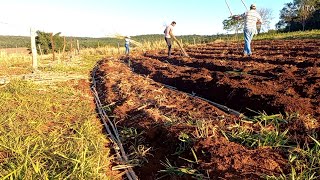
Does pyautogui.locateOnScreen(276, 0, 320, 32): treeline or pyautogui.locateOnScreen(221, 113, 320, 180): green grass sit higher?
pyautogui.locateOnScreen(276, 0, 320, 32): treeline

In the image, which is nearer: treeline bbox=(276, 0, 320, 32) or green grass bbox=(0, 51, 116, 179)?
green grass bbox=(0, 51, 116, 179)

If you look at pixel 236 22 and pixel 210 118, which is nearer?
pixel 210 118

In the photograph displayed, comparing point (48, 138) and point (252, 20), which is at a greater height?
point (252, 20)

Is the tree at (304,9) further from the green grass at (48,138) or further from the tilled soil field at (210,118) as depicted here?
the green grass at (48,138)

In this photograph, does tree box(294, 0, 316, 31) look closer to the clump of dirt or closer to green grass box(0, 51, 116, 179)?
the clump of dirt

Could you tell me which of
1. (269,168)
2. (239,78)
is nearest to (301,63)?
(239,78)

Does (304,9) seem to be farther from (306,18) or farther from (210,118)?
(210,118)

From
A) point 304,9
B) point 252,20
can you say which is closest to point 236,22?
point 252,20

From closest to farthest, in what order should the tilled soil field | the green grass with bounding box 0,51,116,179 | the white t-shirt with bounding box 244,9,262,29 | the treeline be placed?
the tilled soil field < the green grass with bounding box 0,51,116,179 < the white t-shirt with bounding box 244,9,262,29 < the treeline

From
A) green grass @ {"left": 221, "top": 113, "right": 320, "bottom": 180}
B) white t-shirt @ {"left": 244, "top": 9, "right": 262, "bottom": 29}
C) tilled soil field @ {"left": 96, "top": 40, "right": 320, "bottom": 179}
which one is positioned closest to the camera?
green grass @ {"left": 221, "top": 113, "right": 320, "bottom": 180}

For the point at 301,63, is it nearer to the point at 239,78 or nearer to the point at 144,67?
the point at 239,78

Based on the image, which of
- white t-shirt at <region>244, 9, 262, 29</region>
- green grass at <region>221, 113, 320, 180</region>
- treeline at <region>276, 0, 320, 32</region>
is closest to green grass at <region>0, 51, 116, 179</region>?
green grass at <region>221, 113, 320, 180</region>

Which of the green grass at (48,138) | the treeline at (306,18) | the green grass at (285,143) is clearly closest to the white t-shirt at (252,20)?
the green grass at (48,138)

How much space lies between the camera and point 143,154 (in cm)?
428
